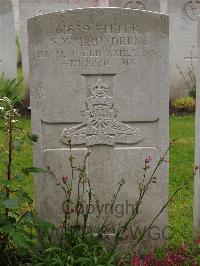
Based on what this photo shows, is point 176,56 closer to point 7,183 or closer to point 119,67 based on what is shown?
point 119,67

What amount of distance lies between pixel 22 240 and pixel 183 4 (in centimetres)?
669

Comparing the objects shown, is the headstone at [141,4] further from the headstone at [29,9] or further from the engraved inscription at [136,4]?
the headstone at [29,9]

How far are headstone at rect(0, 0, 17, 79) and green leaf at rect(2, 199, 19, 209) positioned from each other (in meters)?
5.89

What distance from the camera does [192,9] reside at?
893 cm

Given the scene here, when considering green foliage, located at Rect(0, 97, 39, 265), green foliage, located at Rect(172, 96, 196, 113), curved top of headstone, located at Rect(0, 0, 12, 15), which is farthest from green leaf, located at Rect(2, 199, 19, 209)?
green foliage, located at Rect(172, 96, 196, 113)

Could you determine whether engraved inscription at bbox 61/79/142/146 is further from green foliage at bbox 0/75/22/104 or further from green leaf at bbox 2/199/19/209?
green foliage at bbox 0/75/22/104

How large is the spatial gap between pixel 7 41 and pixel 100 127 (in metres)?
5.20

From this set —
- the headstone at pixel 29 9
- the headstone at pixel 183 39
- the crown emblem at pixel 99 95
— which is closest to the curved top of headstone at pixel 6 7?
the headstone at pixel 29 9

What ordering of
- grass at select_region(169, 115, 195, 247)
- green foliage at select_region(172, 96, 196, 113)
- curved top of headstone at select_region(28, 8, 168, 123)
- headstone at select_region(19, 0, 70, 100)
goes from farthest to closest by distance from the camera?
headstone at select_region(19, 0, 70, 100)
green foliage at select_region(172, 96, 196, 113)
grass at select_region(169, 115, 195, 247)
curved top of headstone at select_region(28, 8, 168, 123)

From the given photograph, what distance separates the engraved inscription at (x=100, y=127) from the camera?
3805 millimetres

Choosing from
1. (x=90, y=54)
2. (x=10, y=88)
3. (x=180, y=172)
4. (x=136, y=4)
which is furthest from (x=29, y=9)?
(x=90, y=54)

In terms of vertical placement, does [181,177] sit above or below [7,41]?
below

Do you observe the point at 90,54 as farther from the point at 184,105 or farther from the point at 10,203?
the point at 184,105

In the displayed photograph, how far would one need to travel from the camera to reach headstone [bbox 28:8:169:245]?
3721 mm
